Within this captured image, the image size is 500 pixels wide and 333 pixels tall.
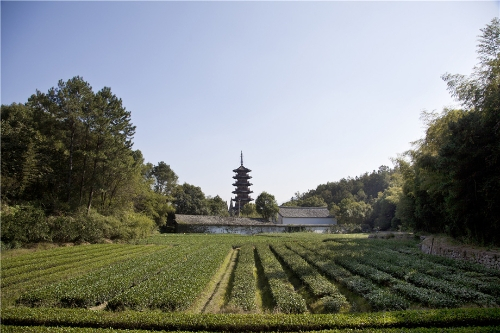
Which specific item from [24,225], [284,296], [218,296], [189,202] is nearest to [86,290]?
[218,296]

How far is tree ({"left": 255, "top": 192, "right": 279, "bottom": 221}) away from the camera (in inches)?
2376

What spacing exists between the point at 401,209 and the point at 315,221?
3041 cm

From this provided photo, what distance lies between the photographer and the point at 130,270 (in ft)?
46.1

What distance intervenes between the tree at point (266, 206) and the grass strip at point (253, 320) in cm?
5287

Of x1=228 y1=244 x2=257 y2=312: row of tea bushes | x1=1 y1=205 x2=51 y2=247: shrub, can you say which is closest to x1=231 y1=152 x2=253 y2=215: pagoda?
x1=1 y1=205 x2=51 y2=247: shrub

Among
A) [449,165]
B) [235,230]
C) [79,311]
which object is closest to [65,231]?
[79,311]

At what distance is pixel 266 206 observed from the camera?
60406 millimetres

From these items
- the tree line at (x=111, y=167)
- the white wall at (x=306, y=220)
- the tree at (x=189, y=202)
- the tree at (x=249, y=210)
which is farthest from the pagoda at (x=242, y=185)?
the tree line at (x=111, y=167)

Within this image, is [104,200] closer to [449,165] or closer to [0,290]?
[0,290]

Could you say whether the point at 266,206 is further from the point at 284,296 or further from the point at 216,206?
the point at 284,296

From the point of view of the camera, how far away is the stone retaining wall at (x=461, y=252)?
Answer: 1378 centimetres

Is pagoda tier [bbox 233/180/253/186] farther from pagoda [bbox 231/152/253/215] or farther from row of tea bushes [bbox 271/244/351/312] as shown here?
row of tea bushes [bbox 271/244/351/312]

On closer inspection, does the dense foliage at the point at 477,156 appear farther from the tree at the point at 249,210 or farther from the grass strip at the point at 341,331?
the tree at the point at 249,210

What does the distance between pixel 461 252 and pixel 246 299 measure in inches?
560
